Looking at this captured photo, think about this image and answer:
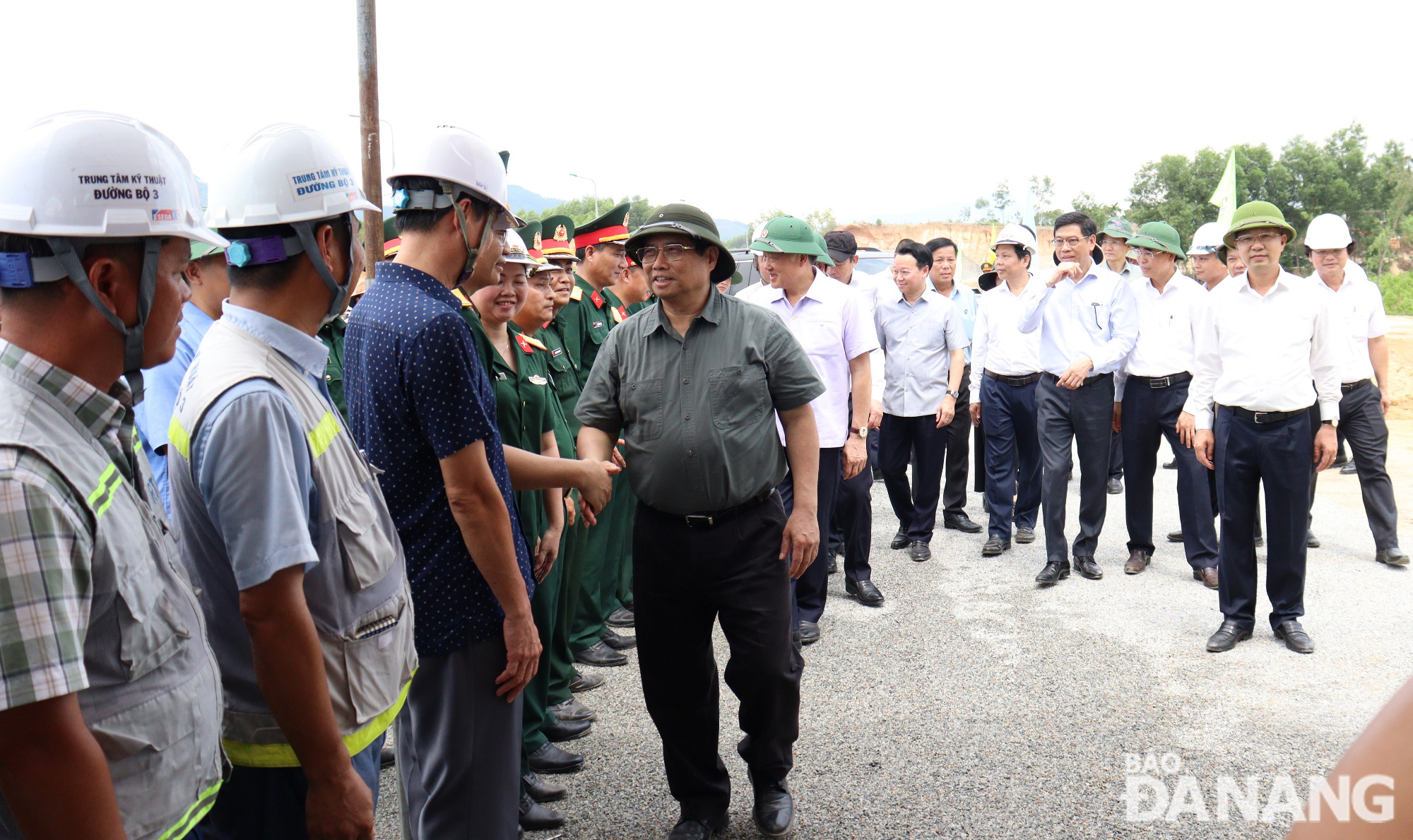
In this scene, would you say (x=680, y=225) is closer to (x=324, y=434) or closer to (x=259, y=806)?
(x=324, y=434)

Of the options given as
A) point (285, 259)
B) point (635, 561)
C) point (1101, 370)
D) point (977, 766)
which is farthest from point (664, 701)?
point (1101, 370)

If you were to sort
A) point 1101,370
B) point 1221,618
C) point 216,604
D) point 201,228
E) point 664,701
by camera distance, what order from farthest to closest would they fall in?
1. point 1101,370
2. point 1221,618
3. point 664,701
4. point 216,604
5. point 201,228

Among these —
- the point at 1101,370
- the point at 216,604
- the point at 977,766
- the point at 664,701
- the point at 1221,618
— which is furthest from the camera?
the point at 1101,370

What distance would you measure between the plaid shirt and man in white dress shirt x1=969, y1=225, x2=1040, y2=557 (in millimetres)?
6647

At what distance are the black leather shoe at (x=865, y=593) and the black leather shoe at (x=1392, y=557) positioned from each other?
11.9 feet

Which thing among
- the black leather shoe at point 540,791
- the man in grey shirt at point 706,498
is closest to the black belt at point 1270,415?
the man in grey shirt at point 706,498

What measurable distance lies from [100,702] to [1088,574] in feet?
20.5

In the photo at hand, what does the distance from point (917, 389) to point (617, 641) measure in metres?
3.19

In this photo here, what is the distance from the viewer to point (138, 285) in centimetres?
141

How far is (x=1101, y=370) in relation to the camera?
644 cm

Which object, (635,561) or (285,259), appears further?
(635,561)

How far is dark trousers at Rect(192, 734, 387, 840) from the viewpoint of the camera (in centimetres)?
178

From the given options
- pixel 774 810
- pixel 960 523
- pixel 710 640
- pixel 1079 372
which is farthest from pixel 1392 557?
pixel 710 640

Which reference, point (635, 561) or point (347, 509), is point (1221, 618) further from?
point (347, 509)
